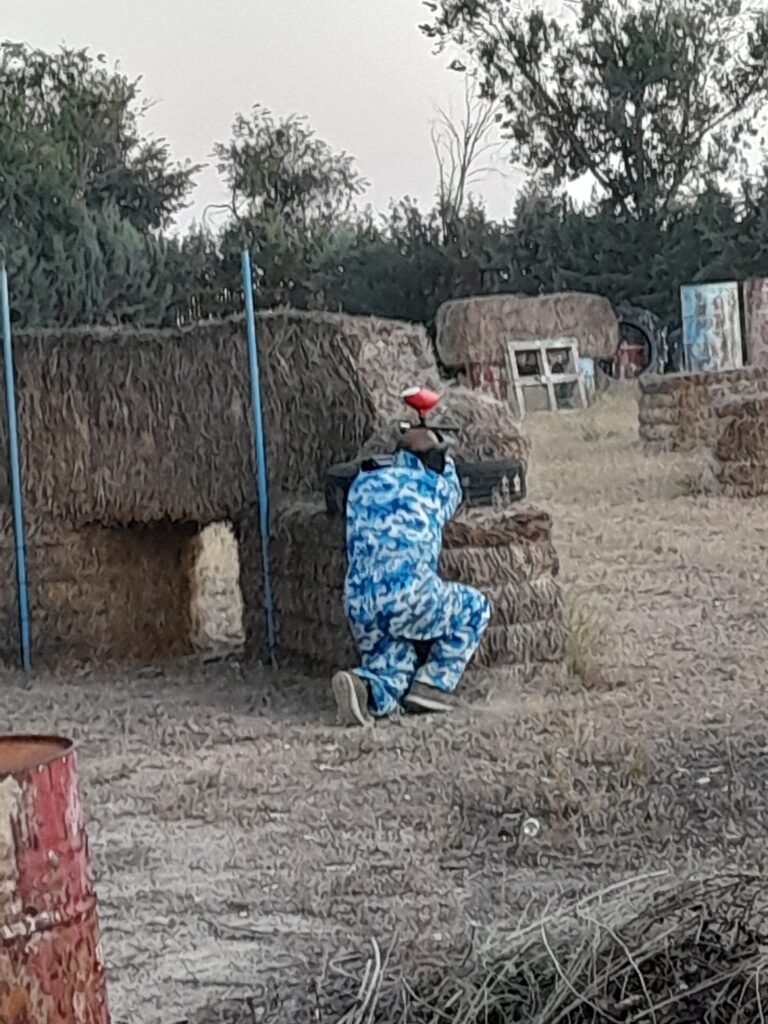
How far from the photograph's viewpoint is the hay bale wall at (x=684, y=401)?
1853 centimetres

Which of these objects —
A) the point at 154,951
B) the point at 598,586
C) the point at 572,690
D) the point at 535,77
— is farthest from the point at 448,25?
the point at 154,951

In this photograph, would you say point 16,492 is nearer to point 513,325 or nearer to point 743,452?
point 743,452

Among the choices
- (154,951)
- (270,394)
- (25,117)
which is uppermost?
(25,117)

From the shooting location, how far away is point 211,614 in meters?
11.0

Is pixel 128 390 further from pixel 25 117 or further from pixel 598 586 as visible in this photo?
pixel 25 117

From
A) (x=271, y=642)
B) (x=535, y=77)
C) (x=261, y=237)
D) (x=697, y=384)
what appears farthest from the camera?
(x=535, y=77)

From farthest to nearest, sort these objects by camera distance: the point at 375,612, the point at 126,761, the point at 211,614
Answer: the point at 211,614 < the point at 375,612 < the point at 126,761

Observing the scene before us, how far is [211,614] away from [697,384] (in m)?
9.30

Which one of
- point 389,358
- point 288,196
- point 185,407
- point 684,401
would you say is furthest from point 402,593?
point 288,196

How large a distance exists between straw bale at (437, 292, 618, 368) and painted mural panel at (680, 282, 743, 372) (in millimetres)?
5356

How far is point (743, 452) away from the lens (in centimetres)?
1579

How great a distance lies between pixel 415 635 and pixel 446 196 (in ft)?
100

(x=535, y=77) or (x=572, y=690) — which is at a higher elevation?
(x=535, y=77)

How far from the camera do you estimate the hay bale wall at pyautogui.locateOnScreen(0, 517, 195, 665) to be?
32.0ft
